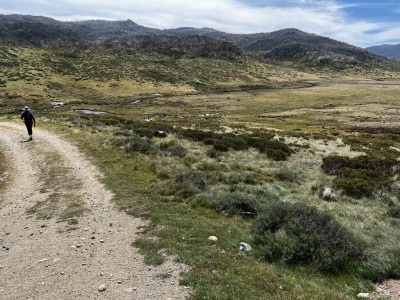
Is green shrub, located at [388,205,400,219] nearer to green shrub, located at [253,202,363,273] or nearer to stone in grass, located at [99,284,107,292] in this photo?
green shrub, located at [253,202,363,273]

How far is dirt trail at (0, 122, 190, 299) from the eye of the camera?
8.36 m

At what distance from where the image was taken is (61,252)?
10.4 metres

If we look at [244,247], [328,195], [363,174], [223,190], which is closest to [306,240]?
[244,247]

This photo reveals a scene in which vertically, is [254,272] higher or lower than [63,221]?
higher

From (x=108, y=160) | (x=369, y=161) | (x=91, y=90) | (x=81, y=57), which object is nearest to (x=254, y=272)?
(x=108, y=160)

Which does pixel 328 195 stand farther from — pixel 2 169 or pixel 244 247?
pixel 2 169

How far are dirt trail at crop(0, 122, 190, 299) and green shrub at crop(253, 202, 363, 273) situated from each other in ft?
9.72

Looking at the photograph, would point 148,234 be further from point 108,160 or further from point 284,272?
point 108,160

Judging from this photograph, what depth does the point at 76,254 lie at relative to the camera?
10.2m

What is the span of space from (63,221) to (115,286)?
4995mm

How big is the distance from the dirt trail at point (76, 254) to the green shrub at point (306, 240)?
296 centimetres

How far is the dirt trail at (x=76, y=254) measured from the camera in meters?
8.36

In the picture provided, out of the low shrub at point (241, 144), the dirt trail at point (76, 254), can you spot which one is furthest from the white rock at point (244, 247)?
the low shrub at point (241, 144)

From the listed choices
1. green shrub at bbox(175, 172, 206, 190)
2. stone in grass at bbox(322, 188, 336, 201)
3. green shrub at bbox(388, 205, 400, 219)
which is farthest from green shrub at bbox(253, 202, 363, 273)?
stone in grass at bbox(322, 188, 336, 201)
